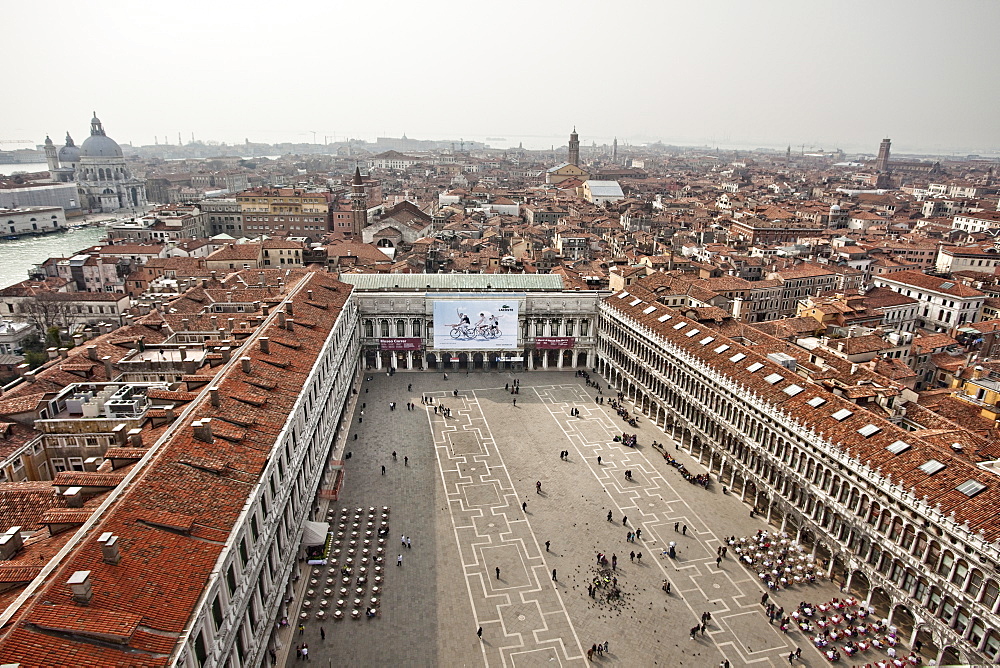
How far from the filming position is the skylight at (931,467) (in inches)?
1416

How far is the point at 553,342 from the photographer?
77.4 meters

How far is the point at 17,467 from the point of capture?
35344 millimetres

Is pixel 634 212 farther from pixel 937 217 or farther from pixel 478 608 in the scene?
pixel 478 608

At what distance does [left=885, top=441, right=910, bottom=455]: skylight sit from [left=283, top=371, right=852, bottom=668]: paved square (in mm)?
10043

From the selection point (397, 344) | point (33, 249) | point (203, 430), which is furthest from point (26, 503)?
point (33, 249)

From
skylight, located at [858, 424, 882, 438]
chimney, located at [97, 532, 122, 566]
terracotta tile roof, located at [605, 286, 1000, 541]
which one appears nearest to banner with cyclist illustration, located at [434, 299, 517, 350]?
terracotta tile roof, located at [605, 286, 1000, 541]

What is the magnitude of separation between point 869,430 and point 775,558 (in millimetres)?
10732

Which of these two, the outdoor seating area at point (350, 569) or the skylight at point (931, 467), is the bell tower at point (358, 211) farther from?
the skylight at point (931, 467)

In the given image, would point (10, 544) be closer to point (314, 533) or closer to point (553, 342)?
point (314, 533)

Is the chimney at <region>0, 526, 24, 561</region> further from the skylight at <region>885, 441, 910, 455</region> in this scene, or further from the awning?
the skylight at <region>885, 441, 910, 455</region>

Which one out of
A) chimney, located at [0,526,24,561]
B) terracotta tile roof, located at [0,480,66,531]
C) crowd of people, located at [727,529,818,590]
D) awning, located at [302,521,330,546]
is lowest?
crowd of people, located at [727,529,818,590]

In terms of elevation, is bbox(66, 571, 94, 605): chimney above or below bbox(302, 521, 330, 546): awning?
above

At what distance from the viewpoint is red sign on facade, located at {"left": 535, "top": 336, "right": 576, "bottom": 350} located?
77.3 metres

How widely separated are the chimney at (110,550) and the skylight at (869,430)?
136 ft
